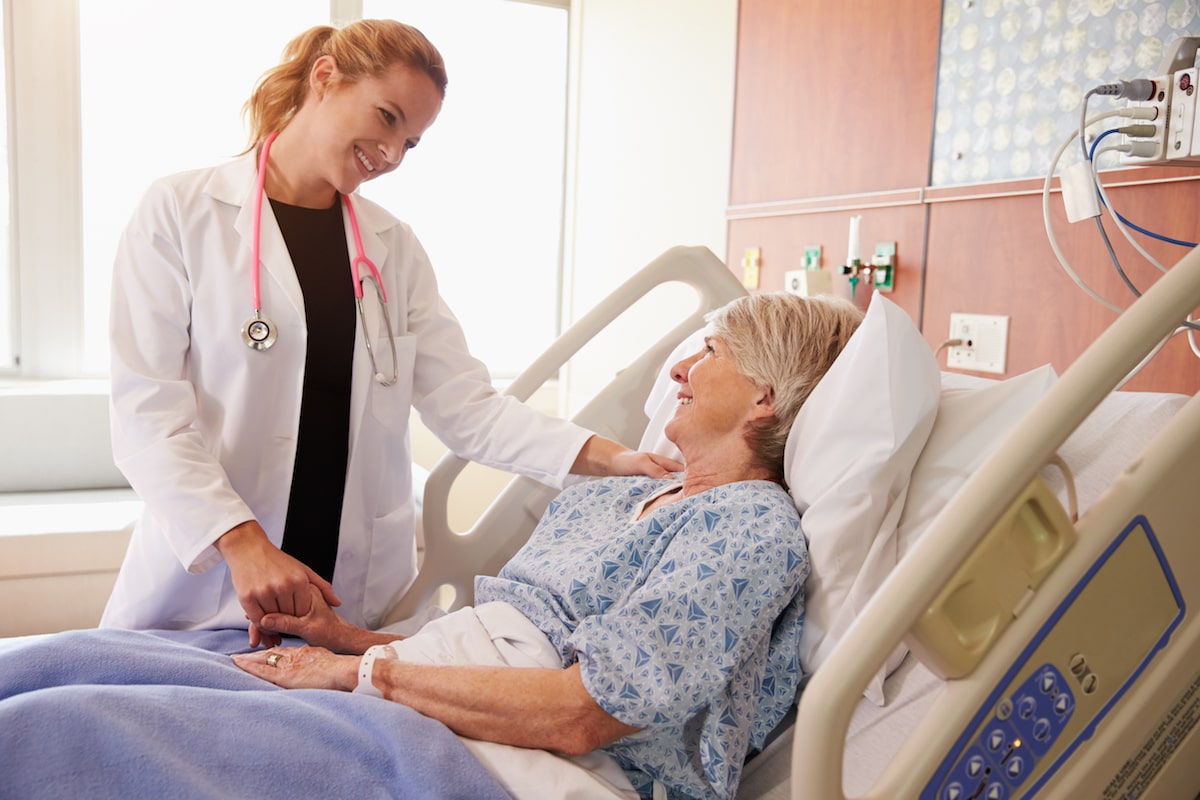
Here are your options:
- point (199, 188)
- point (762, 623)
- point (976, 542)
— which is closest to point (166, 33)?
point (199, 188)

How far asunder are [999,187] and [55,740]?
6.94 ft

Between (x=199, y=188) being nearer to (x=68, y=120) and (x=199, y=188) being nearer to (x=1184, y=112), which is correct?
(x=1184, y=112)

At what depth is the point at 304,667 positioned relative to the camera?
1.31 metres

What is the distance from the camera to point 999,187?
2.24 metres

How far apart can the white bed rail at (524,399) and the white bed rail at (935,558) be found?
1011 mm

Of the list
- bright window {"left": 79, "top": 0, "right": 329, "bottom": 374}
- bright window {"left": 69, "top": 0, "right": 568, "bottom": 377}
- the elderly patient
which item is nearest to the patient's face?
the elderly patient

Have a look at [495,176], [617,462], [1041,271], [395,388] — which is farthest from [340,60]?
[495,176]

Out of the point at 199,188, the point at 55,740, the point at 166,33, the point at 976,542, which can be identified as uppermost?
the point at 166,33

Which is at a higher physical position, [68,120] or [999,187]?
[68,120]

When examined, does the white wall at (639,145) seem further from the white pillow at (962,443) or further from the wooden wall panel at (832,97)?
the white pillow at (962,443)

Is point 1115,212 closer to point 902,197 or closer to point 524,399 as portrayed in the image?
point 902,197

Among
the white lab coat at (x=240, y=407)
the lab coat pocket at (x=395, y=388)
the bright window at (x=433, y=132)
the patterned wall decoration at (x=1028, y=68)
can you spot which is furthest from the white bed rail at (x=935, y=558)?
the bright window at (x=433, y=132)

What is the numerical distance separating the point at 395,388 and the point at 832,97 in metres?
1.73

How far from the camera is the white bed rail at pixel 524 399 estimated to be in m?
1.79
